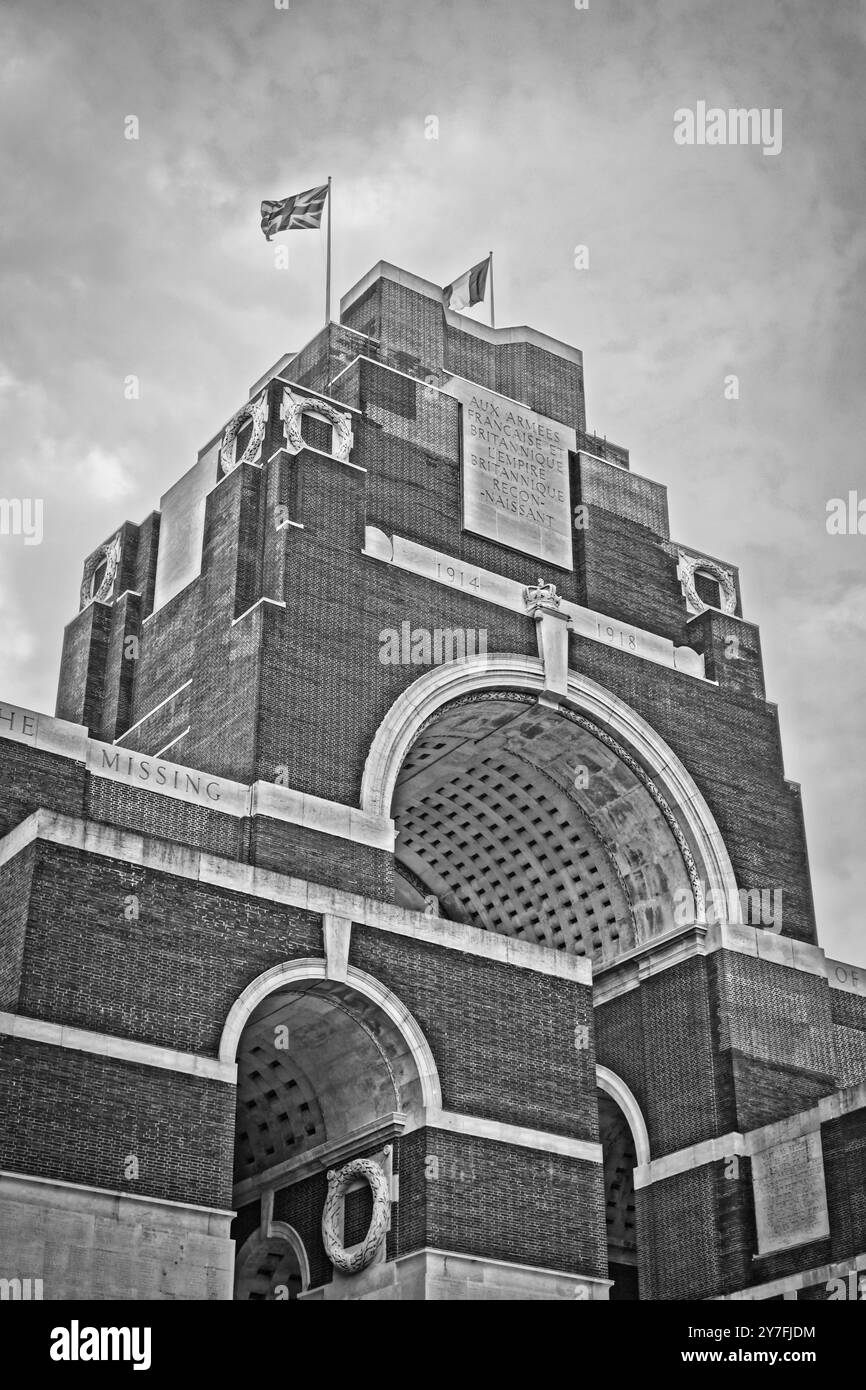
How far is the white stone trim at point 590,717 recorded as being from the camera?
4000 centimetres

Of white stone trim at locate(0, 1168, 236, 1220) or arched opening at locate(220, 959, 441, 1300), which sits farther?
arched opening at locate(220, 959, 441, 1300)

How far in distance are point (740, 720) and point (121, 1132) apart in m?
22.3

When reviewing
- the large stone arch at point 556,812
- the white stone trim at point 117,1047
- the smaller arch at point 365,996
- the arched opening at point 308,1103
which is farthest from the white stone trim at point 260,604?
the white stone trim at point 117,1047

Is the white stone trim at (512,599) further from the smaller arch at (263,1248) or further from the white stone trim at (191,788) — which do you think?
the smaller arch at (263,1248)

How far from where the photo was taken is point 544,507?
46938 mm

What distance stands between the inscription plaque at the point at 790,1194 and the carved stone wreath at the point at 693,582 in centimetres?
1545

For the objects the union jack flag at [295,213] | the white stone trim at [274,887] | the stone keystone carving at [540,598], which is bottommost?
the white stone trim at [274,887]

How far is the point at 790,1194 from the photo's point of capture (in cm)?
3884

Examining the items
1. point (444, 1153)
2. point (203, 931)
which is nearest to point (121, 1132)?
point (203, 931)

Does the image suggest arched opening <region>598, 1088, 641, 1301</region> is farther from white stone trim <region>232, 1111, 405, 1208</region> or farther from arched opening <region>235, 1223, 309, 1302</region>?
arched opening <region>235, 1223, 309, 1302</region>

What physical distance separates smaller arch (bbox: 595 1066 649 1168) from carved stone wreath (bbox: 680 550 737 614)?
13.0m

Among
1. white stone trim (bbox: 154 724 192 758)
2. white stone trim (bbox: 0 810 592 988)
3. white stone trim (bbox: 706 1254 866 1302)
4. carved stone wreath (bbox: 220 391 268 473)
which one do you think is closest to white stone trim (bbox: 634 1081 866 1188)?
white stone trim (bbox: 706 1254 866 1302)

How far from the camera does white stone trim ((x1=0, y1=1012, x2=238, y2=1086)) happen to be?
101 feet
